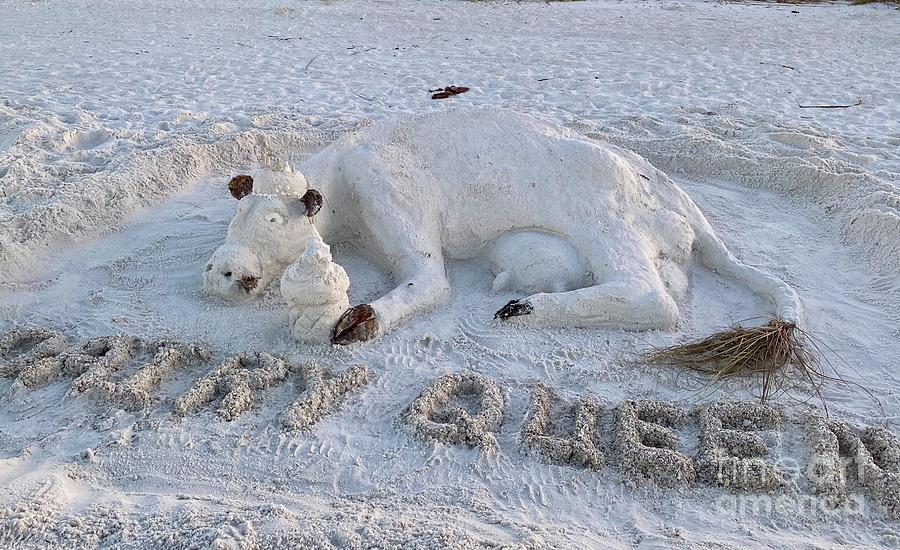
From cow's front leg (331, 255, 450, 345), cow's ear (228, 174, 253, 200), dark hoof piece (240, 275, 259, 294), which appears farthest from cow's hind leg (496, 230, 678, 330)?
cow's ear (228, 174, 253, 200)

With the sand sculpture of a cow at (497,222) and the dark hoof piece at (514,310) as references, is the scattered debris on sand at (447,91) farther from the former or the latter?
the dark hoof piece at (514,310)

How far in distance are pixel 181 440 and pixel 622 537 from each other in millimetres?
1803

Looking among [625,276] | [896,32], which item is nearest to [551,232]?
[625,276]

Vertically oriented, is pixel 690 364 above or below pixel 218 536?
below

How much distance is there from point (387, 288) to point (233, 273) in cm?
90

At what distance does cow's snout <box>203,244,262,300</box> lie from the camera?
3996 mm

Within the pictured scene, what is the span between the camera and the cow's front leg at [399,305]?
3744mm

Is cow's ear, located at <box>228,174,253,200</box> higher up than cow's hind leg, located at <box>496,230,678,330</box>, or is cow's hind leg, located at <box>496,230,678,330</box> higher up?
cow's ear, located at <box>228,174,253,200</box>

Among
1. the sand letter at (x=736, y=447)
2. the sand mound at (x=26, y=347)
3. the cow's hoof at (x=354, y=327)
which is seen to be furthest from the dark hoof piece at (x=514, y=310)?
the sand mound at (x=26, y=347)

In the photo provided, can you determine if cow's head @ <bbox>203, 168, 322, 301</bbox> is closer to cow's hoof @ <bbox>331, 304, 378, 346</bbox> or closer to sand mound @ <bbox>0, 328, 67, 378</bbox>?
cow's hoof @ <bbox>331, 304, 378, 346</bbox>

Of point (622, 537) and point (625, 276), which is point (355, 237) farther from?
point (622, 537)

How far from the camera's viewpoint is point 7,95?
7.68 meters

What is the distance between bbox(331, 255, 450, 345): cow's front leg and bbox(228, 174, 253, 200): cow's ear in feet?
3.15

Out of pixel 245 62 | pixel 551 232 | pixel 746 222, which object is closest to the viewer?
pixel 551 232
